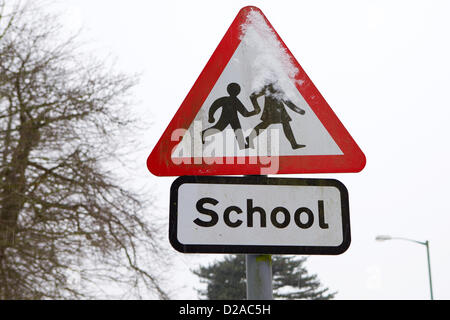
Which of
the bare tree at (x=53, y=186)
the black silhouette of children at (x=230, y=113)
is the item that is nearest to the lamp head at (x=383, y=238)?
the bare tree at (x=53, y=186)

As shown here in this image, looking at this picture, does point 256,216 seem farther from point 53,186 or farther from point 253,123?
point 53,186

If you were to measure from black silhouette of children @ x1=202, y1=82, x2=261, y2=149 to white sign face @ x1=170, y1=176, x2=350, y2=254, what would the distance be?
0.58 ft

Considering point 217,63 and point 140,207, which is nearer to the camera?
point 217,63

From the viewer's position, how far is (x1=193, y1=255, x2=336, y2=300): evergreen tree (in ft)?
120

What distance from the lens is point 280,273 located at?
129 feet

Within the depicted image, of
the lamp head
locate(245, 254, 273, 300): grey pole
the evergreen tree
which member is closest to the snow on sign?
locate(245, 254, 273, 300): grey pole

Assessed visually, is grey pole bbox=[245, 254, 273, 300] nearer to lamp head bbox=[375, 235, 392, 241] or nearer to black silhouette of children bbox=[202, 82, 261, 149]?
black silhouette of children bbox=[202, 82, 261, 149]

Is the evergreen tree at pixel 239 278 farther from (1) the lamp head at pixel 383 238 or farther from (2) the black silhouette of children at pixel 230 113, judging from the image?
(2) the black silhouette of children at pixel 230 113

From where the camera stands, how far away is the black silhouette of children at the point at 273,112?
1968 mm
